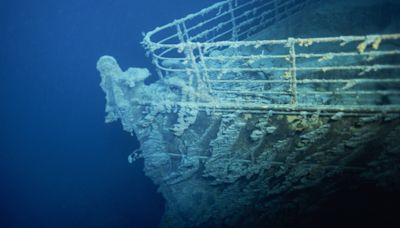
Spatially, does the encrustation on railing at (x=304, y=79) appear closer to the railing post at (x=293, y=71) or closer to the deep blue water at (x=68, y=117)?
the railing post at (x=293, y=71)

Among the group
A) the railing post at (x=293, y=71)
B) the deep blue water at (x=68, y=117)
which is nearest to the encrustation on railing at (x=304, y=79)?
the railing post at (x=293, y=71)

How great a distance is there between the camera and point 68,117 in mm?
15227

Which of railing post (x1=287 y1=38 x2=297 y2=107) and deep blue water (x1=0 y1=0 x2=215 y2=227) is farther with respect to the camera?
deep blue water (x1=0 y1=0 x2=215 y2=227)

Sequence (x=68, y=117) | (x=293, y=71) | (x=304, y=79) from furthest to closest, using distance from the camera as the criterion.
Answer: (x=68, y=117), (x=304, y=79), (x=293, y=71)

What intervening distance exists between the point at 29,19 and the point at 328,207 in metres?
17.4

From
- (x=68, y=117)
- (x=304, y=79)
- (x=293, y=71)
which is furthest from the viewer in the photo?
(x=68, y=117)

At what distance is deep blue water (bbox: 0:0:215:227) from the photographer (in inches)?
460

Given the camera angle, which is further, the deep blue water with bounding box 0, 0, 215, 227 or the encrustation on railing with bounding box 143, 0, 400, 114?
the deep blue water with bounding box 0, 0, 215, 227

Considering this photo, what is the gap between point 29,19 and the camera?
659 inches

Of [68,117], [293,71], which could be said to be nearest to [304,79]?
[293,71]

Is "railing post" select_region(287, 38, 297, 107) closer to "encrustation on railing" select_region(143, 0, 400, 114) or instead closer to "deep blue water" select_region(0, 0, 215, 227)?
"encrustation on railing" select_region(143, 0, 400, 114)

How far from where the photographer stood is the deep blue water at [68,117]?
38.3 feet

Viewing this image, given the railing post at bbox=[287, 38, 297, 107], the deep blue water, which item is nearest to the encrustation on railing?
the railing post at bbox=[287, 38, 297, 107]

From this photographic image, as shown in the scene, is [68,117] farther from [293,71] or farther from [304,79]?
[293,71]
